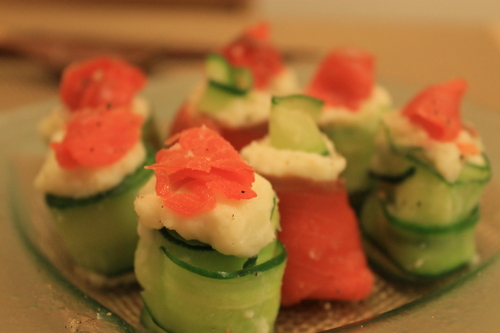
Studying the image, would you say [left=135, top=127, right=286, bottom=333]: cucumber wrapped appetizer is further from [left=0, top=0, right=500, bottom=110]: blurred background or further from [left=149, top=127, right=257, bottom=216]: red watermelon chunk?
[left=0, top=0, right=500, bottom=110]: blurred background

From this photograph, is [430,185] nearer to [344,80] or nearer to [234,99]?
[344,80]

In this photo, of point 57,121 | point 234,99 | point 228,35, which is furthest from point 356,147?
point 228,35

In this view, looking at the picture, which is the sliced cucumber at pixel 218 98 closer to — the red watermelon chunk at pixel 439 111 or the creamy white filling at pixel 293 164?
the creamy white filling at pixel 293 164

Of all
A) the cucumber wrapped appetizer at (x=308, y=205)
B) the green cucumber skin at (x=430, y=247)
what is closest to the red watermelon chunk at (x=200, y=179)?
the cucumber wrapped appetizer at (x=308, y=205)

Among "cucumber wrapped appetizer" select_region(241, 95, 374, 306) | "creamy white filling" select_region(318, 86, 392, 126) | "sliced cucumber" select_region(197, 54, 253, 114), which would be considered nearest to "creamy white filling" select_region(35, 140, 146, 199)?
"cucumber wrapped appetizer" select_region(241, 95, 374, 306)

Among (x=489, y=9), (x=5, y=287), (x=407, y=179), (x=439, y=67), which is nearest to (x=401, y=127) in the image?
(x=407, y=179)

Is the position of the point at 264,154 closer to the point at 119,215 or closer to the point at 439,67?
the point at 119,215
